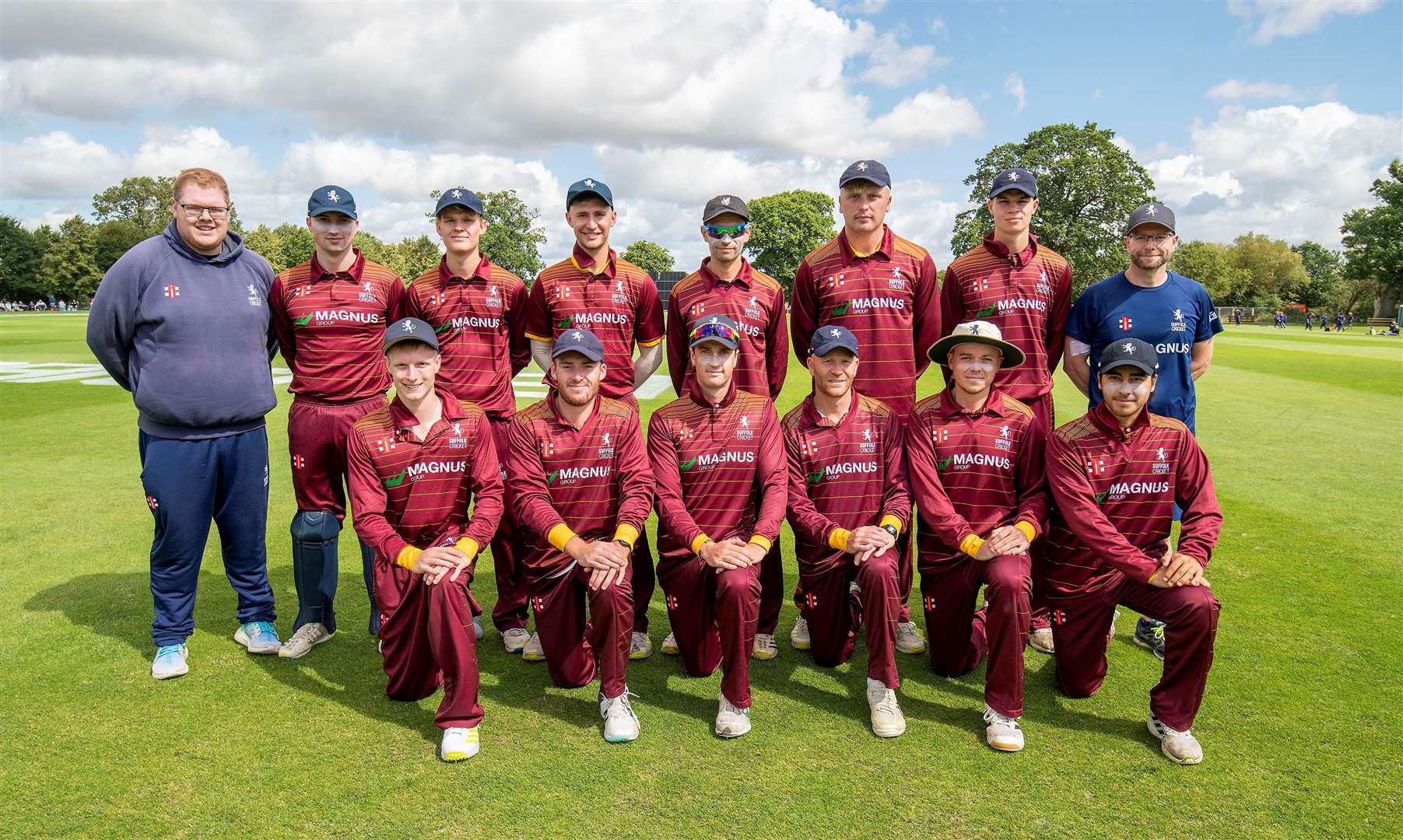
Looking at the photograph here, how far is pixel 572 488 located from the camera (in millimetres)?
4363

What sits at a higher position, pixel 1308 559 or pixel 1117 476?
pixel 1117 476

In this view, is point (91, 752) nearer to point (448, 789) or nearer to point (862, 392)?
point (448, 789)

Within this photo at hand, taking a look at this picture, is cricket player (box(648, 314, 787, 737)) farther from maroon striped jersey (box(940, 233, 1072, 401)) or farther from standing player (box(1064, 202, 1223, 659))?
standing player (box(1064, 202, 1223, 659))

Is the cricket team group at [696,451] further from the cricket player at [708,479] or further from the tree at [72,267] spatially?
the tree at [72,267]

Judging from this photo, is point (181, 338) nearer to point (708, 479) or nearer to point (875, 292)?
point (708, 479)

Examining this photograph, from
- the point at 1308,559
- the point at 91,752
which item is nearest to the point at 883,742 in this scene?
the point at 91,752

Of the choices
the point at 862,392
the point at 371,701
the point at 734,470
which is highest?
the point at 862,392

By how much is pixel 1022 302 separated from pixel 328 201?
410 cm

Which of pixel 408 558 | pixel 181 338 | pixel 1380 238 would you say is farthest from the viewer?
pixel 1380 238

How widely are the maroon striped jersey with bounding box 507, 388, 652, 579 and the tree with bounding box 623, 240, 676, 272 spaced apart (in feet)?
342

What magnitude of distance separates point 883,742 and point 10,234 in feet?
394

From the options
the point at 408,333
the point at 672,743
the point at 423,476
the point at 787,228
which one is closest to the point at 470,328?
the point at 408,333

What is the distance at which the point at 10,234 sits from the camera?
9169 cm

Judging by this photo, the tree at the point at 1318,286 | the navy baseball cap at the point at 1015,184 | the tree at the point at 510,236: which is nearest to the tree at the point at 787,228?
the tree at the point at 510,236
